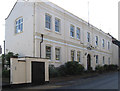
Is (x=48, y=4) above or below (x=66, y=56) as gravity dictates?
→ above

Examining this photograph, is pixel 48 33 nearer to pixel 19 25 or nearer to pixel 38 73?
pixel 19 25

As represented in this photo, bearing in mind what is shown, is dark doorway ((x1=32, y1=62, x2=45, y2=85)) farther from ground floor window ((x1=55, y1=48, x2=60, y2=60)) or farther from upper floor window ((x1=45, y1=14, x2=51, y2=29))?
upper floor window ((x1=45, y1=14, x2=51, y2=29))

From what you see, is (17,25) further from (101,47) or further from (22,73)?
(101,47)

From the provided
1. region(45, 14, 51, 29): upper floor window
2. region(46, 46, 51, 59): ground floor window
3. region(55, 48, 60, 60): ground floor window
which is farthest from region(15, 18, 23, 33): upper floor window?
region(55, 48, 60, 60): ground floor window

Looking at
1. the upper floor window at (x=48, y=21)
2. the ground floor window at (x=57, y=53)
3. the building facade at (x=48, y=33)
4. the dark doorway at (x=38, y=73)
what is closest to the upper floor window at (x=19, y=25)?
the building facade at (x=48, y=33)

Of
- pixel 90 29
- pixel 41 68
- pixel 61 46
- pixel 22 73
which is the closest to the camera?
pixel 22 73

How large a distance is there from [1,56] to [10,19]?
5.31 m

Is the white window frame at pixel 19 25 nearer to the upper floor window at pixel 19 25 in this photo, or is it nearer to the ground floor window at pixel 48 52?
the upper floor window at pixel 19 25

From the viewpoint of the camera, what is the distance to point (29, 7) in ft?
55.6

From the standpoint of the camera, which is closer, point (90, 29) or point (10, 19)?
point (10, 19)

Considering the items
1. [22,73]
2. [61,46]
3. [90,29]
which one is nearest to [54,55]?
[61,46]

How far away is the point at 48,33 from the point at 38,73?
606 cm

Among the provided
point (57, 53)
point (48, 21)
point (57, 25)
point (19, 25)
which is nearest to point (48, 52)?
point (57, 53)

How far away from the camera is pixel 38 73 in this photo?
1262 centimetres
